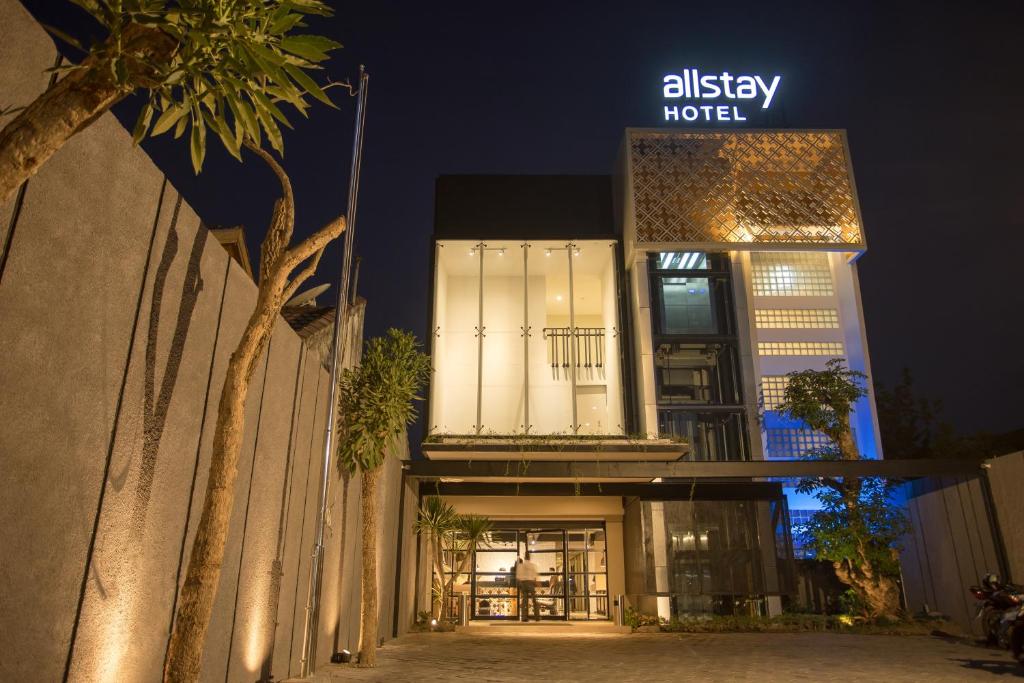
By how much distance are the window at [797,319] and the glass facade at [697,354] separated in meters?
1.16

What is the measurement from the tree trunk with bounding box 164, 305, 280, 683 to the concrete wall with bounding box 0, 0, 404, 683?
33 cm

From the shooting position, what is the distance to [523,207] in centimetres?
1770

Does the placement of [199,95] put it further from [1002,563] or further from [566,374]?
[566,374]

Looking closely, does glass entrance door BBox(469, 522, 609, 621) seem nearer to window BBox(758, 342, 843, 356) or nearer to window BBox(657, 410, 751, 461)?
window BBox(657, 410, 751, 461)

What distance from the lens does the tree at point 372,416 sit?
24.3 feet

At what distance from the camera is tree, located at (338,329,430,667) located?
7.40 metres

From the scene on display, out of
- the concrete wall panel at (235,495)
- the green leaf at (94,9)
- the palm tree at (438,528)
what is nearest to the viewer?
the green leaf at (94,9)

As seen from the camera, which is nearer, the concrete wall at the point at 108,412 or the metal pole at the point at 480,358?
the concrete wall at the point at 108,412

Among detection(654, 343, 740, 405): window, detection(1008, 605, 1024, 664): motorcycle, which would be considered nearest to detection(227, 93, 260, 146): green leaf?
detection(1008, 605, 1024, 664): motorcycle

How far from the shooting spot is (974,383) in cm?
3672

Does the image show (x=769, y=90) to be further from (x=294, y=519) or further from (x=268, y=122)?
(x=268, y=122)

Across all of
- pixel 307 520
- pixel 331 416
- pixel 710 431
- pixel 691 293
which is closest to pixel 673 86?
pixel 691 293

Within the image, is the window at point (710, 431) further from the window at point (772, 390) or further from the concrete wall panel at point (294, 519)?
the concrete wall panel at point (294, 519)

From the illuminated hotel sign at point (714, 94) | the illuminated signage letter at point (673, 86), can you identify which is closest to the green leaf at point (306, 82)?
the illuminated hotel sign at point (714, 94)
